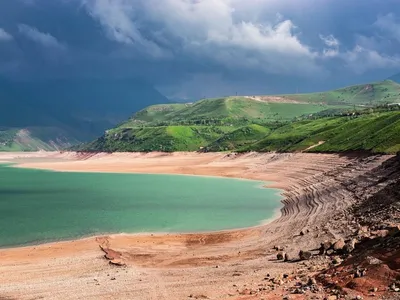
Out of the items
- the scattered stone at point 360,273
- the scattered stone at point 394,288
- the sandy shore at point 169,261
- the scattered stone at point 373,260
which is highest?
the scattered stone at point 373,260

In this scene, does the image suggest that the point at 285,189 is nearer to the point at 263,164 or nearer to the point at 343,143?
the point at 343,143

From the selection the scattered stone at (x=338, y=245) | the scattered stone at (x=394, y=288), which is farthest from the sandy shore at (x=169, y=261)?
the scattered stone at (x=394, y=288)

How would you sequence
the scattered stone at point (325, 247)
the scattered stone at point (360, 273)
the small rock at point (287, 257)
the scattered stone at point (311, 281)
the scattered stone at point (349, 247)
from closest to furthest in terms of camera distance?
the scattered stone at point (360, 273) → the scattered stone at point (311, 281) → the scattered stone at point (349, 247) → the scattered stone at point (325, 247) → the small rock at point (287, 257)

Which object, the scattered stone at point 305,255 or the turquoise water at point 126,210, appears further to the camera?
the turquoise water at point 126,210

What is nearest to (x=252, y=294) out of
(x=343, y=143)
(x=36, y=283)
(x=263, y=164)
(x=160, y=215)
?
(x=36, y=283)

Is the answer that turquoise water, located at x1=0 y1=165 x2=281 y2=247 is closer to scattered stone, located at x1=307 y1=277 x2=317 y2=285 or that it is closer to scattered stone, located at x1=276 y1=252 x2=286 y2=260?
scattered stone, located at x1=276 y1=252 x2=286 y2=260

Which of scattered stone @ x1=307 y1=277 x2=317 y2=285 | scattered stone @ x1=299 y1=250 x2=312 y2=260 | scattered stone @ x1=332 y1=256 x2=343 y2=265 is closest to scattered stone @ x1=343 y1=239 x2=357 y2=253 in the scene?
scattered stone @ x1=332 y1=256 x2=343 y2=265

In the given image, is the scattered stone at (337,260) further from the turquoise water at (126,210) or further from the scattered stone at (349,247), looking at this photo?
the turquoise water at (126,210)

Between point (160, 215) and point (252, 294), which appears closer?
point (252, 294)

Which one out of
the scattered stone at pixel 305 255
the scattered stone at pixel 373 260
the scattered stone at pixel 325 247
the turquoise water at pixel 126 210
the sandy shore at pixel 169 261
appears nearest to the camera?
the scattered stone at pixel 373 260

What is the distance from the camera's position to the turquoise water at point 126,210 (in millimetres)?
55625

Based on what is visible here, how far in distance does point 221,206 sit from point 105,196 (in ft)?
92.0

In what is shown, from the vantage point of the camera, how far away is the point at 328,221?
4969 centimetres

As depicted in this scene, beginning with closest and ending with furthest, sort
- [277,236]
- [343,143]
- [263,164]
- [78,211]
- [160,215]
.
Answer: [277,236] < [160,215] < [78,211] < [343,143] < [263,164]
